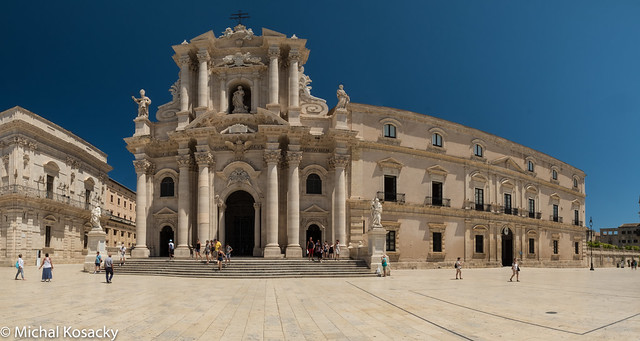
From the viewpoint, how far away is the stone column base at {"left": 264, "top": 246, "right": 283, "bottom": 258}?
94.3 feet

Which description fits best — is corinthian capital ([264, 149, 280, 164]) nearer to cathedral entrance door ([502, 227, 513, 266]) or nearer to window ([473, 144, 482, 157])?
window ([473, 144, 482, 157])

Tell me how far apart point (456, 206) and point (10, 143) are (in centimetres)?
3539

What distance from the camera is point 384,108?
33844 millimetres

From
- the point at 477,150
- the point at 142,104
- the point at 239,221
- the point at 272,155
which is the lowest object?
the point at 239,221

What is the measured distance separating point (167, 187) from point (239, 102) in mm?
7837

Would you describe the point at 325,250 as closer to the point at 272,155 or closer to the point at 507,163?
the point at 272,155

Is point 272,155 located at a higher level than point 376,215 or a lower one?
higher

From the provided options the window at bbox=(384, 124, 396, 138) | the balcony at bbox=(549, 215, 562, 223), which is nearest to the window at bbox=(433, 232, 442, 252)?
the window at bbox=(384, 124, 396, 138)

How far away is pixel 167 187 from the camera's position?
32594 millimetres

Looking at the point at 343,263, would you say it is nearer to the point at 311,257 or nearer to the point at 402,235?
the point at 311,257

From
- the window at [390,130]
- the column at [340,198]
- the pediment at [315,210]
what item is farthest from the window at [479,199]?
the pediment at [315,210]

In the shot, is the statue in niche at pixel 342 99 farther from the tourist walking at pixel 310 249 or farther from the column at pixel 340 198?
the tourist walking at pixel 310 249

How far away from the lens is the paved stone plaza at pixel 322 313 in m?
9.10

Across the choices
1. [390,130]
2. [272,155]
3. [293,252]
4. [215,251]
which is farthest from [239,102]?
[390,130]
